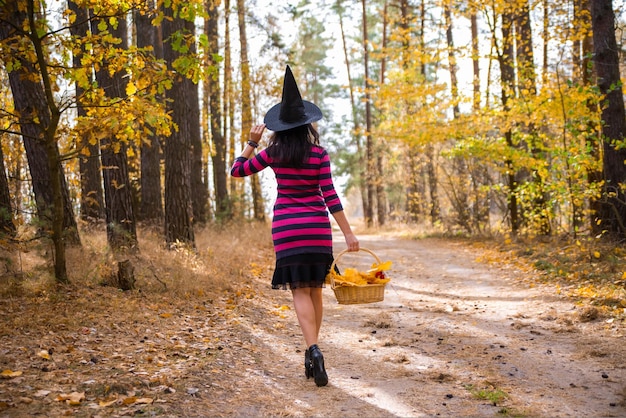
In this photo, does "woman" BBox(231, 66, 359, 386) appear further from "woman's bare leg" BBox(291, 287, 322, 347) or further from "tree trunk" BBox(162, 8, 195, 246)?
"tree trunk" BBox(162, 8, 195, 246)

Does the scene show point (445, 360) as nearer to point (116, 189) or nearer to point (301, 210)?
point (301, 210)

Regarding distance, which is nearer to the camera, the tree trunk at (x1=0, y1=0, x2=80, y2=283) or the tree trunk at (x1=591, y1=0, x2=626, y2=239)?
the tree trunk at (x1=0, y1=0, x2=80, y2=283)

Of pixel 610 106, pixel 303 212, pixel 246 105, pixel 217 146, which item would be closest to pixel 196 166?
Result: pixel 217 146

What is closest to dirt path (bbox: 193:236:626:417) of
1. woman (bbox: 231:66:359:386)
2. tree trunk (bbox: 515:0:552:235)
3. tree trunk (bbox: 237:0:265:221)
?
woman (bbox: 231:66:359:386)

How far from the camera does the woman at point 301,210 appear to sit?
189 inches

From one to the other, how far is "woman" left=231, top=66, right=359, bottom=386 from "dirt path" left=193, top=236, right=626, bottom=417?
501 millimetres

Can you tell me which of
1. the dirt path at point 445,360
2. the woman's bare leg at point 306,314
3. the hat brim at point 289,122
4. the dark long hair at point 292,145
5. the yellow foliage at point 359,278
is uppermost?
the hat brim at point 289,122

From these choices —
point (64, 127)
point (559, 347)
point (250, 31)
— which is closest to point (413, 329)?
point (559, 347)

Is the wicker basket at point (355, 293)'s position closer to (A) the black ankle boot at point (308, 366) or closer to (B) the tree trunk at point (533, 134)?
(A) the black ankle boot at point (308, 366)

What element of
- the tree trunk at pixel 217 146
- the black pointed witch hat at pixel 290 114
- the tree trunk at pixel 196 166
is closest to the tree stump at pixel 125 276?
the black pointed witch hat at pixel 290 114

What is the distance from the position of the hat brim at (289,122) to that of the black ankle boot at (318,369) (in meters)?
1.84

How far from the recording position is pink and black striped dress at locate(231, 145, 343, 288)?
4.80 metres

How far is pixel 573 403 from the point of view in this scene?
4109 mm

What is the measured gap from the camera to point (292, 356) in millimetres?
5863
